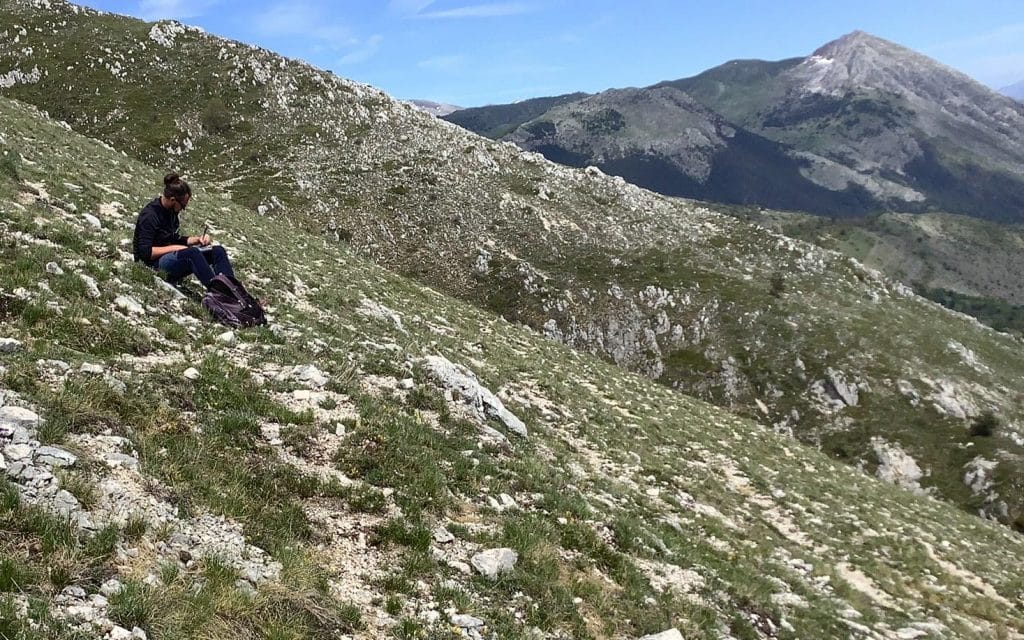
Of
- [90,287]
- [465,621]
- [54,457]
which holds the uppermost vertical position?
[90,287]

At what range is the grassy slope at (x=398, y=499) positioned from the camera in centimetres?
726

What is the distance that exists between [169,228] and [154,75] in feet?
259

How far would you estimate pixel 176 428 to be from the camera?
9.26m

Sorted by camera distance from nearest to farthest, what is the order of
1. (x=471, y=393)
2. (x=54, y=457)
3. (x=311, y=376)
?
(x=54, y=457)
(x=311, y=376)
(x=471, y=393)

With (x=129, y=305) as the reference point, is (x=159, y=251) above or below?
above

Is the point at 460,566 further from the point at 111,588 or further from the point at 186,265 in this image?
the point at 186,265

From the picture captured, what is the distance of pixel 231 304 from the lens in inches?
596

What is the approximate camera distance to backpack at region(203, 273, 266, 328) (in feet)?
48.0

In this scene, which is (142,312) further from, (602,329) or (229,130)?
(229,130)

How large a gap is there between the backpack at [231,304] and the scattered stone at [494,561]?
926 centimetres

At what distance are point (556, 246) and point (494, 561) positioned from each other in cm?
6262

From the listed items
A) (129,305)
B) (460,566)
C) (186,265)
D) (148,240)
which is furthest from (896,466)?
(129,305)

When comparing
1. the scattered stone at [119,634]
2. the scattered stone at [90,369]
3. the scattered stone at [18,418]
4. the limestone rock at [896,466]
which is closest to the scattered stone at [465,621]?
the scattered stone at [119,634]

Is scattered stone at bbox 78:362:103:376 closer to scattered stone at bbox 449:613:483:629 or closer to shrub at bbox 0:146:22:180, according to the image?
scattered stone at bbox 449:613:483:629
